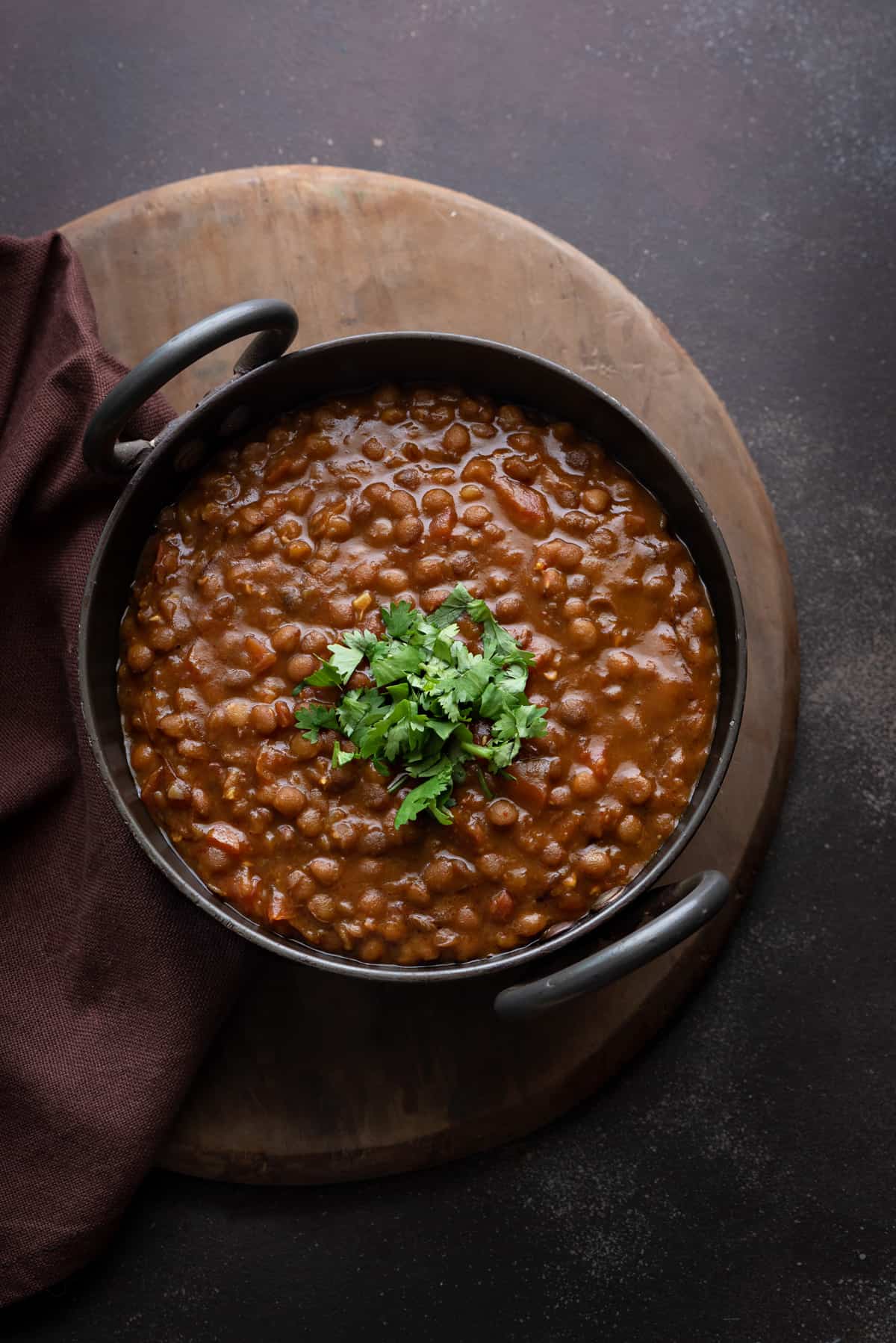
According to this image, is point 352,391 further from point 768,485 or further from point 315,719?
point 768,485

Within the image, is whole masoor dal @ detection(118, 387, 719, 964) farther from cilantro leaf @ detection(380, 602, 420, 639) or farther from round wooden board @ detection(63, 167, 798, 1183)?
round wooden board @ detection(63, 167, 798, 1183)

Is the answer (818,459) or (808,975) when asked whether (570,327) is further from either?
(808,975)

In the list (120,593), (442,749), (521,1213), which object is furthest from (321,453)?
(521,1213)

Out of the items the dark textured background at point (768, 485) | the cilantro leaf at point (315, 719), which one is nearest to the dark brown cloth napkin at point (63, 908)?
the dark textured background at point (768, 485)

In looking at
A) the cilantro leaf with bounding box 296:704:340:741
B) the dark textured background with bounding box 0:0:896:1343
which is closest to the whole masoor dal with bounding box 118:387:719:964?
the cilantro leaf with bounding box 296:704:340:741

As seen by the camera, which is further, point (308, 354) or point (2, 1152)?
point (2, 1152)

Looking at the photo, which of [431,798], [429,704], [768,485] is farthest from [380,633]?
[768,485]
